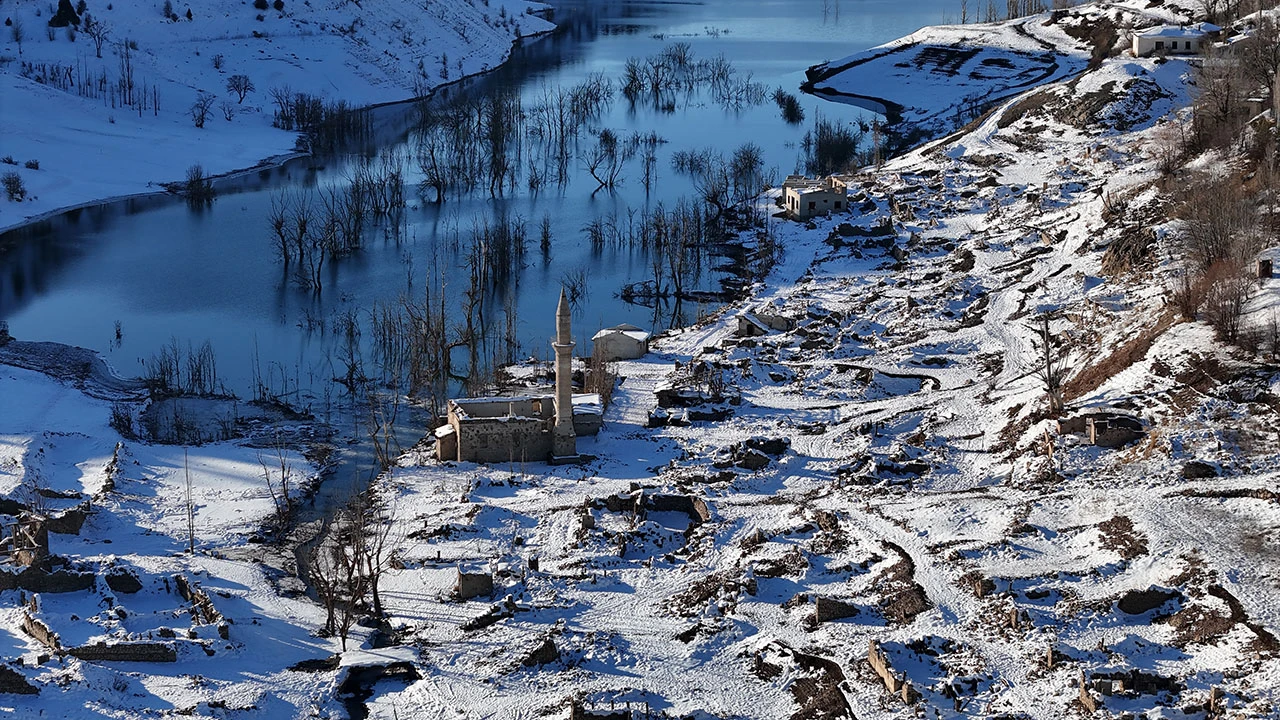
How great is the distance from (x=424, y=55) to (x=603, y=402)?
2843 inches

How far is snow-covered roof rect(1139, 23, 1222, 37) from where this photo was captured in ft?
219

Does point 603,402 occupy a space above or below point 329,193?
below

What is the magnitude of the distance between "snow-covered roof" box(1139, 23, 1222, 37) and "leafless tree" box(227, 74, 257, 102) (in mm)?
52633

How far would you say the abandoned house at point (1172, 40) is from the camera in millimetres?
66250

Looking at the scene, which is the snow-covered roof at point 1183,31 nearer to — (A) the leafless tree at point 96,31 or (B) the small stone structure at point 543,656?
(B) the small stone structure at point 543,656

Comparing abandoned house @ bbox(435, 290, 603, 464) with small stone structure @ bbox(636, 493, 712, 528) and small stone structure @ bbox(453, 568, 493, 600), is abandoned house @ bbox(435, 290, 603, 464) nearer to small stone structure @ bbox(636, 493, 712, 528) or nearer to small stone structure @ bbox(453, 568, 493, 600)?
small stone structure @ bbox(636, 493, 712, 528)

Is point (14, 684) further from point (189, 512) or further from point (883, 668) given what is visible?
point (883, 668)

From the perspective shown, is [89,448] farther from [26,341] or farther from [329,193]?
[329,193]

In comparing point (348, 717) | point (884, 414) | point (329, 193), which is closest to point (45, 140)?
point (329, 193)

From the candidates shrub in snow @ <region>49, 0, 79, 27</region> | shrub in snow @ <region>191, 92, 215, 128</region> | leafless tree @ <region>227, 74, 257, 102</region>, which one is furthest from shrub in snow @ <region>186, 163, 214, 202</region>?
shrub in snow @ <region>49, 0, 79, 27</region>

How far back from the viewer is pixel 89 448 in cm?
3369

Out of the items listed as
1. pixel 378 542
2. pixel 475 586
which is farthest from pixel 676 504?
pixel 378 542

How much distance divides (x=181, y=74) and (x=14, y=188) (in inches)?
992

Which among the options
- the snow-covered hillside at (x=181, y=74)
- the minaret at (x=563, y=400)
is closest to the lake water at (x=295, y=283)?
the snow-covered hillside at (x=181, y=74)
